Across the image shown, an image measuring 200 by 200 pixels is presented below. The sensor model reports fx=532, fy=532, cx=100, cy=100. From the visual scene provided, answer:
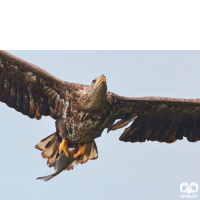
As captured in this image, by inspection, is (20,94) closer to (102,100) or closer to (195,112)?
(102,100)

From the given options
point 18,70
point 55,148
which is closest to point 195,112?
point 55,148

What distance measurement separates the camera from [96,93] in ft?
38.7

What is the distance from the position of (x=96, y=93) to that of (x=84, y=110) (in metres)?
0.50

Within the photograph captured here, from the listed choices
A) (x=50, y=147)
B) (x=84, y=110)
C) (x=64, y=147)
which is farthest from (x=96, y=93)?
(x=50, y=147)

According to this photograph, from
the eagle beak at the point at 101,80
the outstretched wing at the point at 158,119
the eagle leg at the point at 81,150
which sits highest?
the eagle beak at the point at 101,80

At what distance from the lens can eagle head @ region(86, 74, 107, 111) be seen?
11703 mm

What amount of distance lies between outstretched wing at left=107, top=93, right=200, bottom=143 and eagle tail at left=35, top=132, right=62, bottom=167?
55.4 inches

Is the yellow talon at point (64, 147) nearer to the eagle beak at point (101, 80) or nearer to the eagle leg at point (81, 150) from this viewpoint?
the eagle leg at point (81, 150)

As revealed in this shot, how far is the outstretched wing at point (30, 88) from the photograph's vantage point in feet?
40.4

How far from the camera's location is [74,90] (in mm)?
12172

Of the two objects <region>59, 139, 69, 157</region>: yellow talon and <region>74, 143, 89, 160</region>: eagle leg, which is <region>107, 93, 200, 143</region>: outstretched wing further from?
<region>59, 139, 69, 157</region>: yellow talon

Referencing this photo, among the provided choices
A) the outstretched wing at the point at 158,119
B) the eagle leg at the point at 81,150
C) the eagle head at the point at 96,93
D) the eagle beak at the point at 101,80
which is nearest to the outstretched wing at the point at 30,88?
the eagle head at the point at 96,93

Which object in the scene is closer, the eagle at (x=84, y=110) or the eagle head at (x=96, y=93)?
the eagle head at (x=96, y=93)
